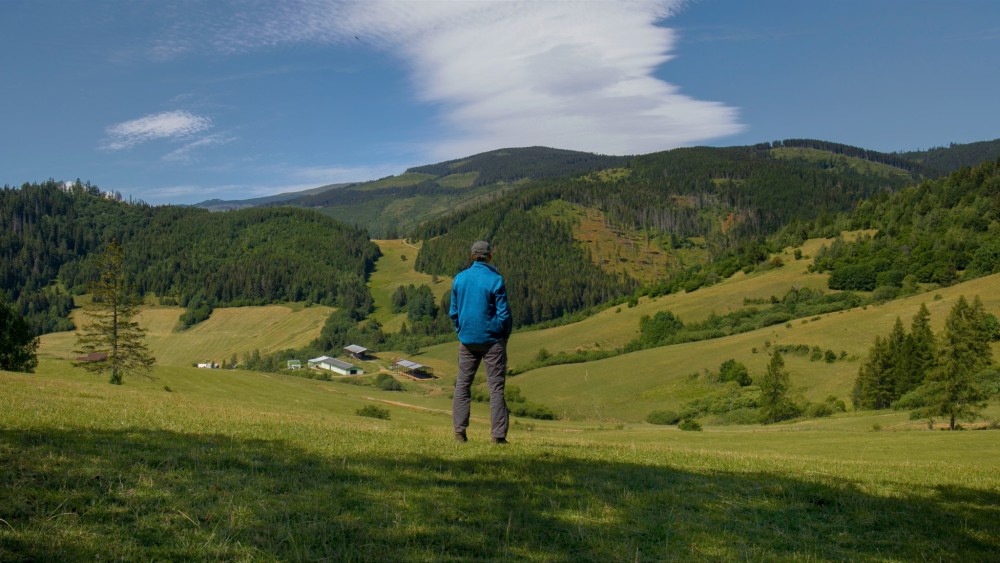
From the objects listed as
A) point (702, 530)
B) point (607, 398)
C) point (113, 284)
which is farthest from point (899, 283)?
point (702, 530)

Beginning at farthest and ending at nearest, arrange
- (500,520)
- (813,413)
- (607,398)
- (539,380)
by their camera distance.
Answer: (539,380) < (607,398) < (813,413) < (500,520)

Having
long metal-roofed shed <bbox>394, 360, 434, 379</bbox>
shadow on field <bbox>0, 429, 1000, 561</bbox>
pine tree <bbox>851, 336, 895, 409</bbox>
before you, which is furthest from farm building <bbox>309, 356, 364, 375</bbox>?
shadow on field <bbox>0, 429, 1000, 561</bbox>

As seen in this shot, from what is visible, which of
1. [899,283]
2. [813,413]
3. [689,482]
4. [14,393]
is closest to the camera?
[689,482]

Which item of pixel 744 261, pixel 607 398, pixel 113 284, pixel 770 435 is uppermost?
pixel 744 261

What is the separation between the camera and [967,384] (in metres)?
42.1

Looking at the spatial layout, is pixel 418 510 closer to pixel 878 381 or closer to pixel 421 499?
pixel 421 499

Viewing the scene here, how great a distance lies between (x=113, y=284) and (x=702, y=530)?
63.5m

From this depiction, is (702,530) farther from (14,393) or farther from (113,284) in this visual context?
(113,284)

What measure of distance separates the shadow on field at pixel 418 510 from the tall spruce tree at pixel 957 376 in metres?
39.7

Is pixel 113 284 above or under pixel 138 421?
above

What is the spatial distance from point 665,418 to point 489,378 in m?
74.4

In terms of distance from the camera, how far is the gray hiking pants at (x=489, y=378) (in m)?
11.3

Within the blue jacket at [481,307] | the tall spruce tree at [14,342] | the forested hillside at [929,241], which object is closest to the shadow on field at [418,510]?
the blue jacket at [481,307]

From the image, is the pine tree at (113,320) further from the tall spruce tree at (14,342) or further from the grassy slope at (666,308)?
the grassy slope at (666,308)
